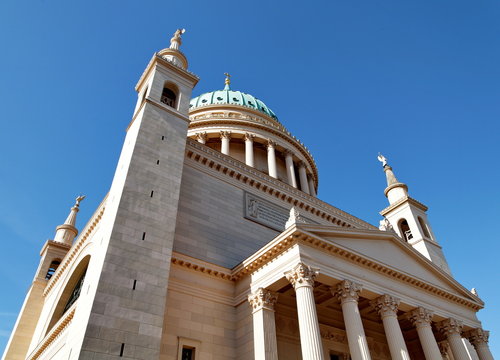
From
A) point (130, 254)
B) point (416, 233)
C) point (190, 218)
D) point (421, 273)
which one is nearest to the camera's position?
point (130, 254)

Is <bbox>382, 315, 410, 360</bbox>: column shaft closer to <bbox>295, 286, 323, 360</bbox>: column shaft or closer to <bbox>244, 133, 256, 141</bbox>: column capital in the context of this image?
<bbox>295, 286, 323, 360</bbox>: column shaft

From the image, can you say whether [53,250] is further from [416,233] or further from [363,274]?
[416,233]

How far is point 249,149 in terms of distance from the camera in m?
34.6

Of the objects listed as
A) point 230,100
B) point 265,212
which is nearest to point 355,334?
point 265,212

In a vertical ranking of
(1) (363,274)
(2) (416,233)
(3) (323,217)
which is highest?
(2) (416,233)

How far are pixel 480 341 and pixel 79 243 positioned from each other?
75.6 ft

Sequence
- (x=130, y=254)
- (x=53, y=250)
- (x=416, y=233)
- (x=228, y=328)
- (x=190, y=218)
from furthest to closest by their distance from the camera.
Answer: (x=416, y=233) < (x=53, y=250) < (x=190, y=218) < (x=228, y=328) < (x=130, y=254)

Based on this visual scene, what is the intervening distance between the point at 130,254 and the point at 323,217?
14559mm

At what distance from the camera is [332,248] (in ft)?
51.6

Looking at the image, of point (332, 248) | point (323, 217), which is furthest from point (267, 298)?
point (323, 217)

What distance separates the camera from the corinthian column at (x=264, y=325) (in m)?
13.9

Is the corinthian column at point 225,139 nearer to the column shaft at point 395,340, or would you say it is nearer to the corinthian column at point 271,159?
the corinthian column at point 271,159

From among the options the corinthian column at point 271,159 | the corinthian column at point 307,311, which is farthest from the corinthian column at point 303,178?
the corinthian column at point 307,311

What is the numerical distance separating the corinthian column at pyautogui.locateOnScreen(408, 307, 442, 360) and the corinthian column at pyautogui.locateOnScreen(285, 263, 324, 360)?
647cm
